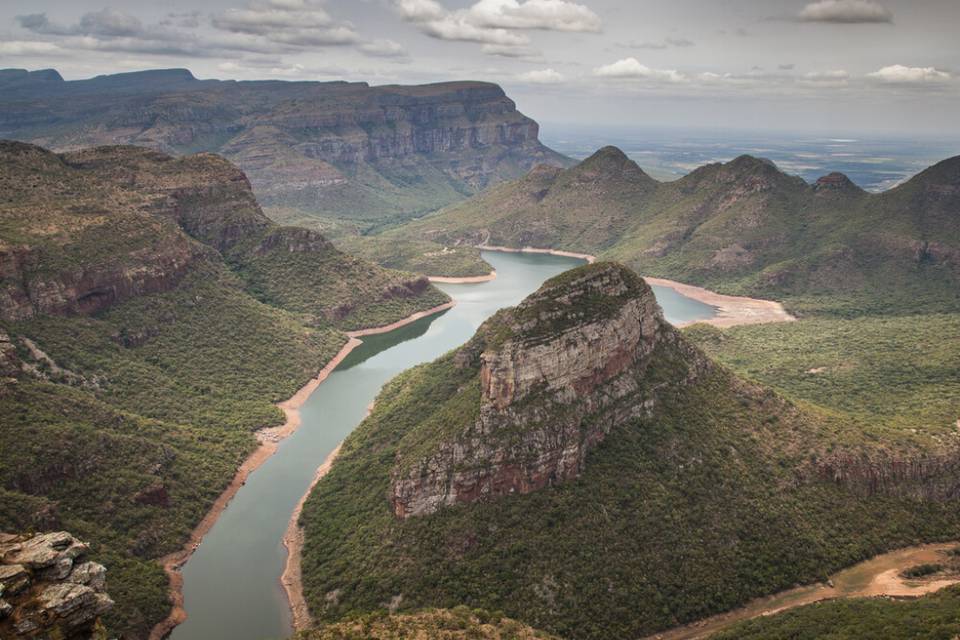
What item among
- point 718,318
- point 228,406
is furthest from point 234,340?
point 718,318

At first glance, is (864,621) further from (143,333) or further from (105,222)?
(105,222)

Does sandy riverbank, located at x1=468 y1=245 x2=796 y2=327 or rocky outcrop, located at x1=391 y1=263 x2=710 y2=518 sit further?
sandy riverbank, located at x1=468 y1=245 x2=796 y2=327

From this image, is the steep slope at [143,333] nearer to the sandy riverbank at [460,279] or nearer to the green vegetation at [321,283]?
the green vegetation at [321,283]

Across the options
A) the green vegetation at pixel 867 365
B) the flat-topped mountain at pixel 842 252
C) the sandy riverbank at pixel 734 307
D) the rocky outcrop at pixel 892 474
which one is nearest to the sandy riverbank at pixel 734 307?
the sandy riverbank at pixel 734 307

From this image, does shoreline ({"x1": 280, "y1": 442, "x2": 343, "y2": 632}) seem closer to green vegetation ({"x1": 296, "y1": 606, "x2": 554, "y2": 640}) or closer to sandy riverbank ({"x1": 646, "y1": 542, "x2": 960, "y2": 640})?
green vegetation ({"x1": 296, "y1": 606, "x2": 554, "y2": 640})

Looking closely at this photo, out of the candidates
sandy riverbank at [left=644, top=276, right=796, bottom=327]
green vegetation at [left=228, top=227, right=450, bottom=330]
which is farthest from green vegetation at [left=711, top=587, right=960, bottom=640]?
green vegetation at [left=228, top=227, right=450, bottom=330]
